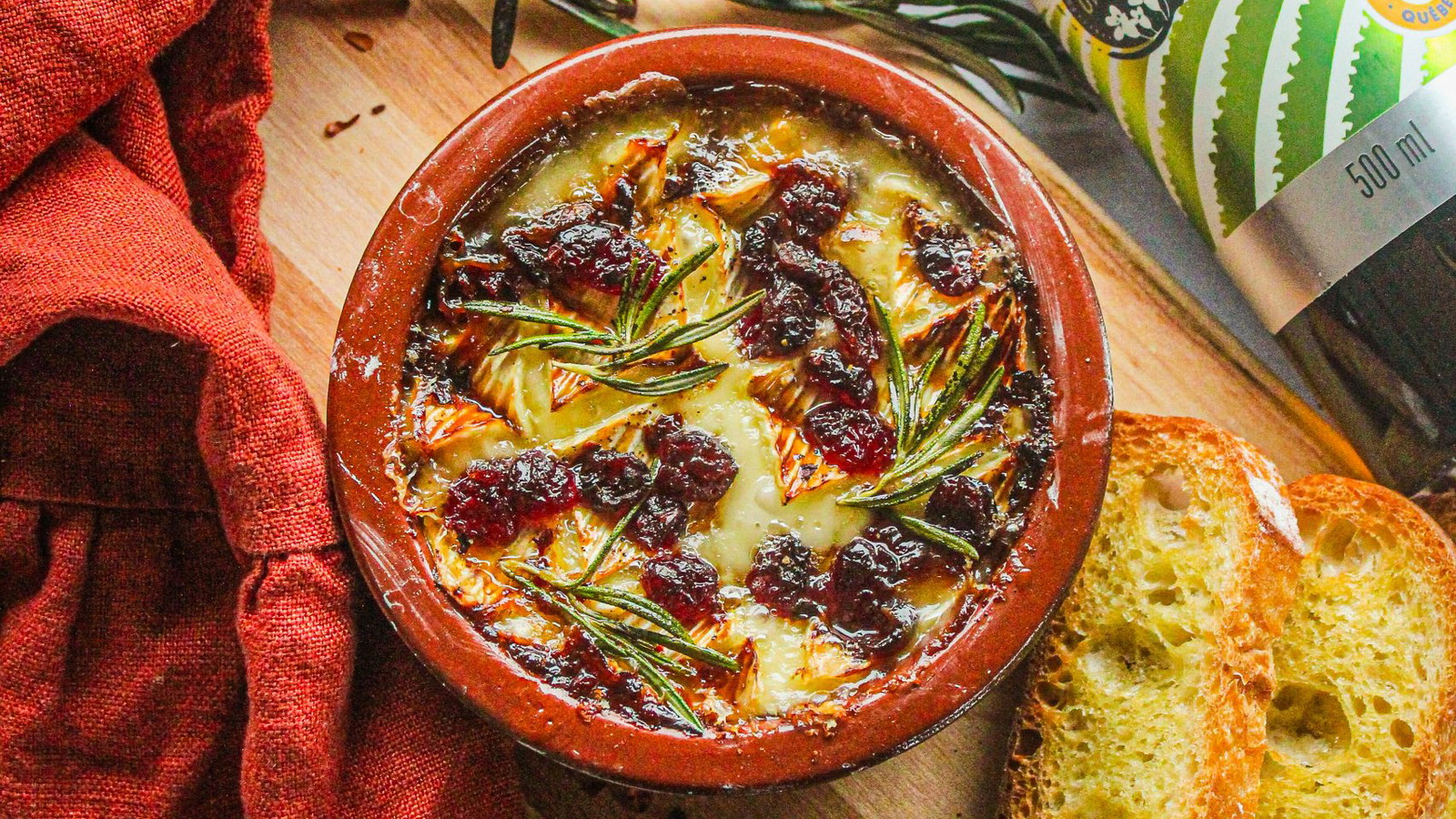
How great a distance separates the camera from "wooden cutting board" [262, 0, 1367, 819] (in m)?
2.93

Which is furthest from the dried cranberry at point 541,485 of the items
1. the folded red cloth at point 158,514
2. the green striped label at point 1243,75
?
the green striped label at point 1243,75

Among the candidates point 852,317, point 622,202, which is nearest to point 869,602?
point 852,317

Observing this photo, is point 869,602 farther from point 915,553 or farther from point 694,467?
point 694,467

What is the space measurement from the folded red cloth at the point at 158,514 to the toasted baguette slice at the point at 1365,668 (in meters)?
1.76

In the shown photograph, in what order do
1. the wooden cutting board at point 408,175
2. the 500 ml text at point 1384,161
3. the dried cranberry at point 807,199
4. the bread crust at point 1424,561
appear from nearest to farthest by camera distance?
1. the dried cranberry at point 807,199
2. the 500 ml text at point 1384,161
3. the bread crust at point 1424,561
4. the wooden cutting board at point 408,175

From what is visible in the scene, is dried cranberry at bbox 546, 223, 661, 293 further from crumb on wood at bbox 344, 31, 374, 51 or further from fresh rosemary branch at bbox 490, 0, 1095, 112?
crumb on wood at bbox 344, 31, 374, 51

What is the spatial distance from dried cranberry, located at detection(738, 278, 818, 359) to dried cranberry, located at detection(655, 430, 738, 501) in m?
0.19

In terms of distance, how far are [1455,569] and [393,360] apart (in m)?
2.30

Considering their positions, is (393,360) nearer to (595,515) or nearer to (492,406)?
(492,406)

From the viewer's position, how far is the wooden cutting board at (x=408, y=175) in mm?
2928

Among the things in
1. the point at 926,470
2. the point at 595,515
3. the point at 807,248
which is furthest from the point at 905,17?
the point at 595,515

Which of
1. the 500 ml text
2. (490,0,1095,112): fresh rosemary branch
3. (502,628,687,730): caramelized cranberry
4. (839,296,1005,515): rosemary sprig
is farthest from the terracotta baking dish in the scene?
the 500 ml text

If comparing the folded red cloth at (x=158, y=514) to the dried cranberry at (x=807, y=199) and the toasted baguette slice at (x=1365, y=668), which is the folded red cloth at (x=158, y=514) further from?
the toasted baguette slice at (x=1365, y=668)

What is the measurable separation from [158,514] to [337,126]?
100cm
